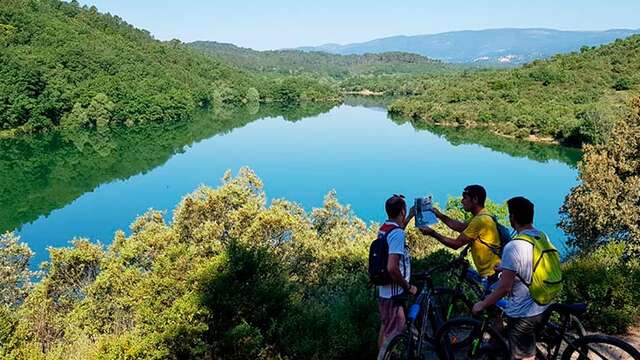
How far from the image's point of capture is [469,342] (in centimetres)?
494

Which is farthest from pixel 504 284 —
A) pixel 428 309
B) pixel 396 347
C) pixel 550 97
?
pixel 550 97

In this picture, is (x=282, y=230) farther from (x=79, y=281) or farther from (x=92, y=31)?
(x=92, y=31)

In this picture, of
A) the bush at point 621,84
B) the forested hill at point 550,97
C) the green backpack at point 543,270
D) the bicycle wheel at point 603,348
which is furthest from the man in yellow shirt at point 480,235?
the bush at point 621,84

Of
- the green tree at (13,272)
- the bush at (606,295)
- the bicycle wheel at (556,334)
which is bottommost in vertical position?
the green tree at (13,272)

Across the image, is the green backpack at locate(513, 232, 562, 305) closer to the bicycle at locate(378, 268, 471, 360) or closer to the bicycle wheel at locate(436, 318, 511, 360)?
the bicycle wheel at locate(436, 318, 511, 360)

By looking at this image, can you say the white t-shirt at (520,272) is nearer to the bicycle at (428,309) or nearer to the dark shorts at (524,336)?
the dark shorts at (524,336)

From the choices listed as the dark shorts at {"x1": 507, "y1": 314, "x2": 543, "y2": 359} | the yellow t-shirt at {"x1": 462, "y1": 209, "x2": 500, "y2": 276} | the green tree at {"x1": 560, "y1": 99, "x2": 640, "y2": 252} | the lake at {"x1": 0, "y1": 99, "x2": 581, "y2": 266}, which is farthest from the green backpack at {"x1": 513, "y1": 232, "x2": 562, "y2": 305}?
the lake at {"x1": 0, "y1": 99, "x2": 581, "y2": 266}

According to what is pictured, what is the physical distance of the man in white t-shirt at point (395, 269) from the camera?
465 cm

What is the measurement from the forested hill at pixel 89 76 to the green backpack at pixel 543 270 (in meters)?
72.5

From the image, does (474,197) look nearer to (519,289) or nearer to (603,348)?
(519,289)

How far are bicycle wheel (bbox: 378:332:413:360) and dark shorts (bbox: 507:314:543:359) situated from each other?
0.93 meters

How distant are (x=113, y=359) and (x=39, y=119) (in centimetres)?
7329

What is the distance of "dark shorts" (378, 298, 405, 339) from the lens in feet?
16.0

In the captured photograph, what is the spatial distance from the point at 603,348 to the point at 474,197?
65.5 inches
